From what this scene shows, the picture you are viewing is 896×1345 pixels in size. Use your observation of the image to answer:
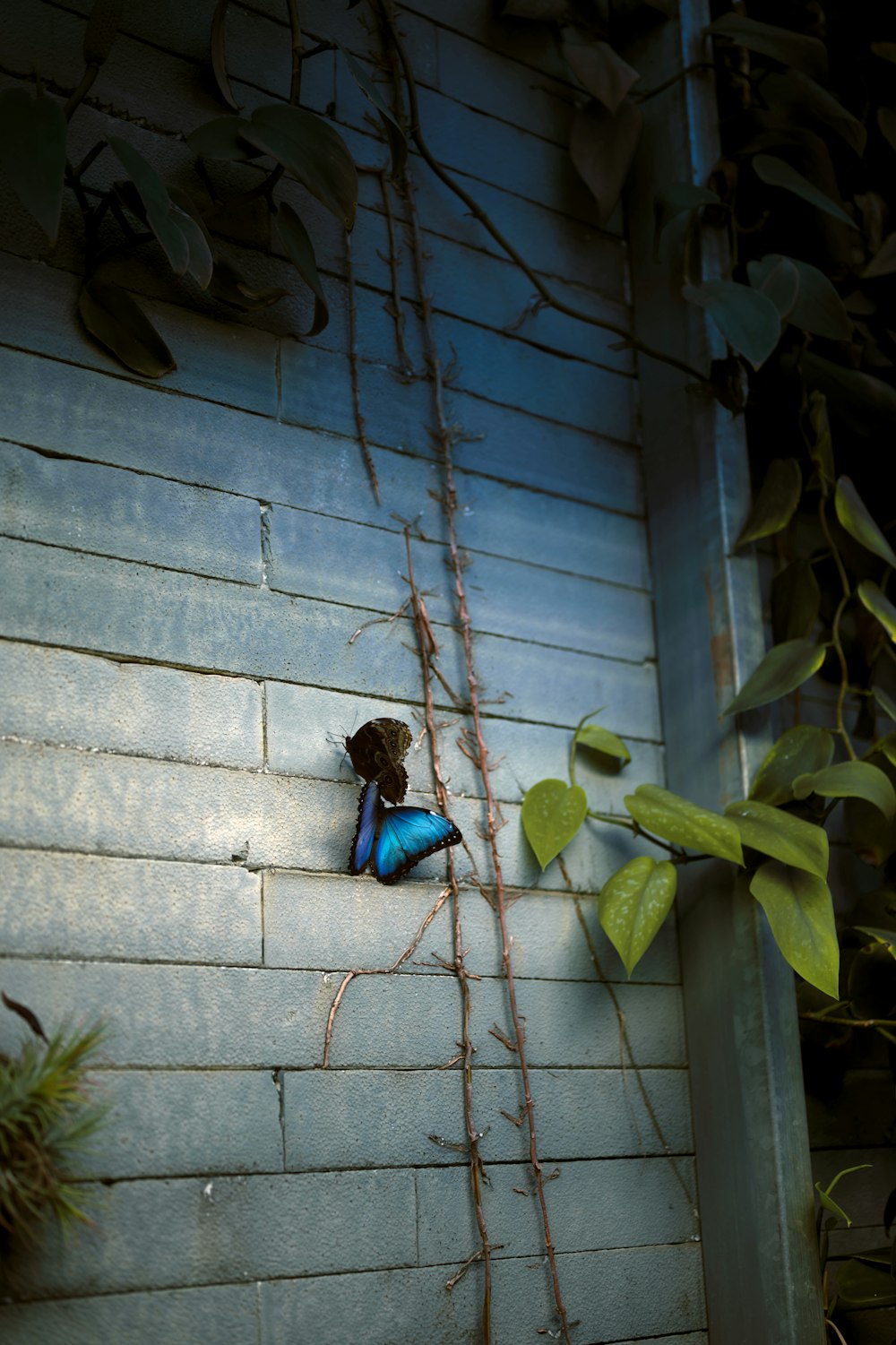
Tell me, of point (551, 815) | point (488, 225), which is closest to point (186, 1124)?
point (551, 815)

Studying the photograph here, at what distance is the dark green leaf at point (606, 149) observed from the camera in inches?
83.0

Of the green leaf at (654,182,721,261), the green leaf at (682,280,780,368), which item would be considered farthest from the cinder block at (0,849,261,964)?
the green leaf at (654,182,721,261)

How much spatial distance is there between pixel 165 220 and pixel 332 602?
1.76ft

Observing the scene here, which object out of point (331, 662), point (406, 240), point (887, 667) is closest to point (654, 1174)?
point (331, 662)

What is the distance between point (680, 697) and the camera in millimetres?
2018

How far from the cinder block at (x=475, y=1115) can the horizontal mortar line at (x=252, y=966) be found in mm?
118

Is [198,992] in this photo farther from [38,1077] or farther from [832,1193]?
[832,1193]

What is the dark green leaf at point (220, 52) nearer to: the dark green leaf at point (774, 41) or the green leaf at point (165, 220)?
the green leaf at point (165, 220)

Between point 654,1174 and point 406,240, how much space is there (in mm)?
1452

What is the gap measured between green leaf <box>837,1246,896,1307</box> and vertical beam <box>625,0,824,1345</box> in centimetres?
6

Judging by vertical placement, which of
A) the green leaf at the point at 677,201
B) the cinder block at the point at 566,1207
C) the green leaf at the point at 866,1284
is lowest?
the green leaf at the point at 866,1284

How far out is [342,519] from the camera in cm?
179

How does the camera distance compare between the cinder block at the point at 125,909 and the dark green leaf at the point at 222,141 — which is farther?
the dark green leaf at the point at 222,141

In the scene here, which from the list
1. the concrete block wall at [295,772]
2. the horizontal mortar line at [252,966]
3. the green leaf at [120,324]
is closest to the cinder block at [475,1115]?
the concrete block wall at [295,772]
